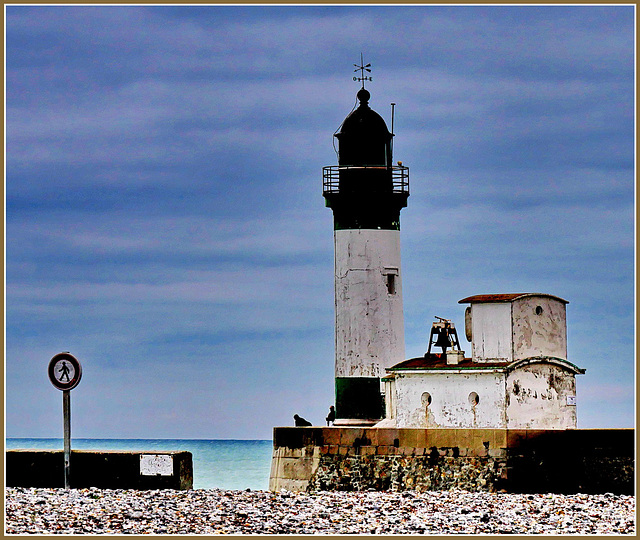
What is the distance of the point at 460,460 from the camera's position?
1062 inches

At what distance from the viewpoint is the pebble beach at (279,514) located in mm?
18531

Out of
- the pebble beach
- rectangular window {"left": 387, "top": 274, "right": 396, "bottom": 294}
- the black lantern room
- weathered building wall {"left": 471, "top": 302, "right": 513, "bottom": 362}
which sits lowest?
the pebble beach

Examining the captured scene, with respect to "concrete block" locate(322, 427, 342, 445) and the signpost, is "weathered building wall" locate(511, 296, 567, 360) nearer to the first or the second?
"concrete block" locate(322, 427, 342, 445)

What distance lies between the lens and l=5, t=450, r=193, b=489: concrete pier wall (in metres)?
21.9

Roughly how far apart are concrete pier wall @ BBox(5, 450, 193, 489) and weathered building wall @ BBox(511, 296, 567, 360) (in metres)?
9.16

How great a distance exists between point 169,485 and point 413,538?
5.54 m

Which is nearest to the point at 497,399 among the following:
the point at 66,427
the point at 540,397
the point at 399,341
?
the point at 540,397

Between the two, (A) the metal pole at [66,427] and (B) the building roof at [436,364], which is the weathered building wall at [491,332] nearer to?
(B) the building roof at [436,364]

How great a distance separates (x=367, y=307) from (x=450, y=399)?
4788 millimetres

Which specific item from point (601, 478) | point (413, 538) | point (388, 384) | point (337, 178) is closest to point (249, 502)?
Answer: point (413, 538)

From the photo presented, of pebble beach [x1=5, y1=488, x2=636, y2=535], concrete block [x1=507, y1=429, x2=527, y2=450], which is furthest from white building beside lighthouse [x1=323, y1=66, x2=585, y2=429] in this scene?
pebble beach [x1=5, y1=488, x2=636, y2=535]

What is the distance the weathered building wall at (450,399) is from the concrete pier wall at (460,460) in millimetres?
1458

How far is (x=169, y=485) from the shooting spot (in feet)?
71.6

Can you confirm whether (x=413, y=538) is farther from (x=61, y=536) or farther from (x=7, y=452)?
(x=7, y=452)
